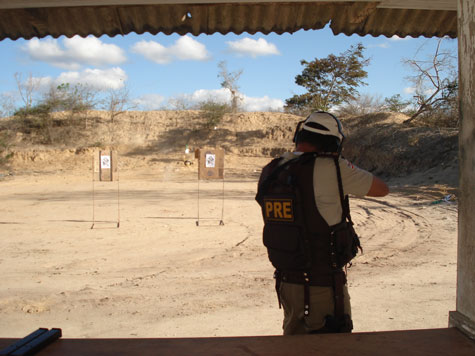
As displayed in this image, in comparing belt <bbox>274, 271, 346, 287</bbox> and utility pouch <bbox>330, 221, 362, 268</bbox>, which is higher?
utility pouch <bbox>330, 221, 362, 268</bbox>

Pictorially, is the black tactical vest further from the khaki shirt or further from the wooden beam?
the wooden beam

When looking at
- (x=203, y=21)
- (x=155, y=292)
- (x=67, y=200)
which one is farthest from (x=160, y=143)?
(x=203, y=21)

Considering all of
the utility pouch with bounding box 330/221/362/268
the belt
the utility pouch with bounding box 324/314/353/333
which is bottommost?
the utility pouch with bounding box 324/314/353/333

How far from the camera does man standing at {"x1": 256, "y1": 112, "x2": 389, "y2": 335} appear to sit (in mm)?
2111

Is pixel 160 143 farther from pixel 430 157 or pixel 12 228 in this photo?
pixel 12 228

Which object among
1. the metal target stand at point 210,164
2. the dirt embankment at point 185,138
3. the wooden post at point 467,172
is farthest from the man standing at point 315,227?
the dirt embankment at point 185,138

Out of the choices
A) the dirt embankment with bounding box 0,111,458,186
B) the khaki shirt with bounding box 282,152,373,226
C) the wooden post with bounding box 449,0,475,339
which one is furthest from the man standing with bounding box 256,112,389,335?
the dirt embankment with bounding box 0,111,458,186

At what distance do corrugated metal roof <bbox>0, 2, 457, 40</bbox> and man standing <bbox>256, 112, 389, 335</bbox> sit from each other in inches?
51.0

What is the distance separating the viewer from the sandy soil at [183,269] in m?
4.24

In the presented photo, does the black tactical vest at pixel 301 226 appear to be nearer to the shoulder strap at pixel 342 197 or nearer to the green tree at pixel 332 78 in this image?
the shoulder strap at pixel 342 197

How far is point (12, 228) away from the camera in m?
9.17

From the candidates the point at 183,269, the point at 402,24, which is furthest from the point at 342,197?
the point at 183,269

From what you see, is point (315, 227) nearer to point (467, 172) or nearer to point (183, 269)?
point (467, 172)

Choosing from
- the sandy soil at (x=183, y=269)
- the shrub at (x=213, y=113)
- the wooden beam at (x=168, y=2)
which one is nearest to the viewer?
the wooden beam at (x=168, y=2)
